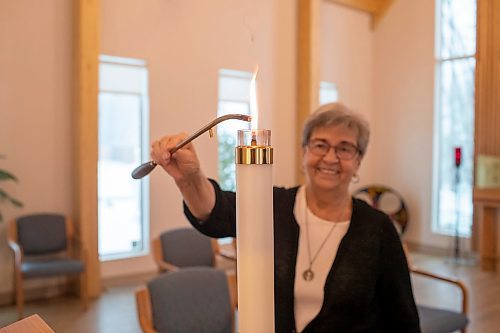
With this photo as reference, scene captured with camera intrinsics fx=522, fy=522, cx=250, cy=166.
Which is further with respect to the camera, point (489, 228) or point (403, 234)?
point (403, 234)

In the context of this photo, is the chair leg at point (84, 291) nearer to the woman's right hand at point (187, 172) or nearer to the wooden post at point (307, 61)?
the wooden post at point (307, 61)

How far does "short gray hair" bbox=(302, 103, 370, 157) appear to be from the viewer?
153 centimetres

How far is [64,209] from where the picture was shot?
5.48 m

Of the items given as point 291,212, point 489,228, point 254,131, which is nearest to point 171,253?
point 489,228

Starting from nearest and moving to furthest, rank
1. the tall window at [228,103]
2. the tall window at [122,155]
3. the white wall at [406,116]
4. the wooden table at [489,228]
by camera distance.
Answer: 1. the wooden table at [489,228]
2. the tall window at [122,155]
3. the tall window at [228,103]
4. the white wall at [406,116]

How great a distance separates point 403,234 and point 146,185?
423 cm

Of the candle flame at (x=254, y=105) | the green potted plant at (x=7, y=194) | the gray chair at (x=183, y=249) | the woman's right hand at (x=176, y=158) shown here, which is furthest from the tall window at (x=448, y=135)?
the candle flame at (x=254, y=105)

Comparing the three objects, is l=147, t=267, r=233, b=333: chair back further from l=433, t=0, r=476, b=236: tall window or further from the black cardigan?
l=433, t=0, r=476, b=236: tall window

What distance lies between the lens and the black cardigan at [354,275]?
1366 millimetres

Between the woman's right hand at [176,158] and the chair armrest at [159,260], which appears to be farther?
the chair armrest at [159,260]

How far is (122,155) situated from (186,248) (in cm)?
199

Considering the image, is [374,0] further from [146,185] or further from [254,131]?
[254,131]

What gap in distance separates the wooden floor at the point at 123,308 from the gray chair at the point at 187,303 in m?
1.87

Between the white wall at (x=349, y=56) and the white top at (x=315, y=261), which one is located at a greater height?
the white wall at (x=349, y=56)
